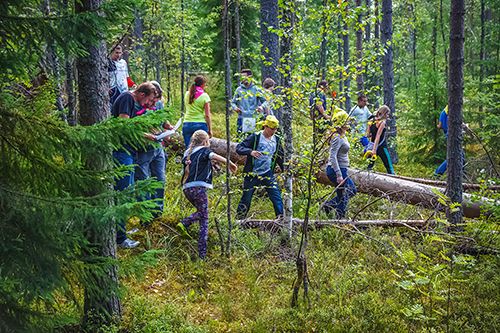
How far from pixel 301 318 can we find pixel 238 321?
2.51 ft

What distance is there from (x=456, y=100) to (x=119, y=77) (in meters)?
6.23

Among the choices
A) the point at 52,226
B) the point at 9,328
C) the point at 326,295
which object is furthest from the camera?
the point at 326,295

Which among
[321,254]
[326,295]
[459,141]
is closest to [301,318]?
[326,295]

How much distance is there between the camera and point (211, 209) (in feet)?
27.8

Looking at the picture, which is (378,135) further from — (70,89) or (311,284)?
(70,89)

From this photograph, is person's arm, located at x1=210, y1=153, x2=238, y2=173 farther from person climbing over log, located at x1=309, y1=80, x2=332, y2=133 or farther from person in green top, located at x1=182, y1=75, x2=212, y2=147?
person in green top, located at x1=182, y1=75, x2=212, y2=147

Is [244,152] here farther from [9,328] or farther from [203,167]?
[9,328]

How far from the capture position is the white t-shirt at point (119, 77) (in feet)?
29.2

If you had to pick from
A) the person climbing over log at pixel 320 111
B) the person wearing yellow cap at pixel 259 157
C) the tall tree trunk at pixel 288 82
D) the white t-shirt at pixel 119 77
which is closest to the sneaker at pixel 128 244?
the person wearing yellow cap at pixel 259 157

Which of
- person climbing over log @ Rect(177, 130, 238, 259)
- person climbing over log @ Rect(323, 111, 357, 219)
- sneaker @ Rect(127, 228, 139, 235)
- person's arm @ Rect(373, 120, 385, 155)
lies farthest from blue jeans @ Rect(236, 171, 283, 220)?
person's arm @ Rect(373, 120, 385, 155)

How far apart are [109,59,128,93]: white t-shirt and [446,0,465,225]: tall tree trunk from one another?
6083 millimetres

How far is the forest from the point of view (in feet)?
11.0

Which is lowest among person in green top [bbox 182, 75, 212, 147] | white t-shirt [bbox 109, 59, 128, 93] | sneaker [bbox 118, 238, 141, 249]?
sneaker [bbox 118, 238, 141, 249]

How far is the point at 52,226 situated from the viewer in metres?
3.22
